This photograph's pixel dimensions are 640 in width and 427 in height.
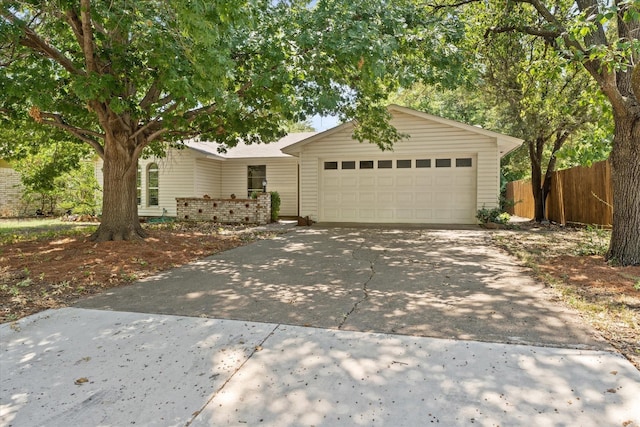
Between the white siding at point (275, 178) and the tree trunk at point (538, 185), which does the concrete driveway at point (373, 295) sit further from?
the white siding at point (275, 178)

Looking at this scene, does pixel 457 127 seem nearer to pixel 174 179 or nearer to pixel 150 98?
pixel 150 98

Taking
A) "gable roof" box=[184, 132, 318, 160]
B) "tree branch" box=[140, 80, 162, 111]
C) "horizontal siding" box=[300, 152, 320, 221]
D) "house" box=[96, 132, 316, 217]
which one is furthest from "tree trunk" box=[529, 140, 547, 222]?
"tree branch" box=[140, 80, 162, 111]

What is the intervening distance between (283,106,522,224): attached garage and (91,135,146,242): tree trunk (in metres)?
6.49

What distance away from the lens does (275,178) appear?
1711 centimetres

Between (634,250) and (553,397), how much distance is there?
16.7ft

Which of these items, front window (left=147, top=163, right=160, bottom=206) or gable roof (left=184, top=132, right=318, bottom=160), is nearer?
gable roof (left=184, top=132, right=318, bottom=160)

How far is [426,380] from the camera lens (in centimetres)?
263

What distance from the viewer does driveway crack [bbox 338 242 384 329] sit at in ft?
13.3

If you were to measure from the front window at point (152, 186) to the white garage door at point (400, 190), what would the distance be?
752 centimetres

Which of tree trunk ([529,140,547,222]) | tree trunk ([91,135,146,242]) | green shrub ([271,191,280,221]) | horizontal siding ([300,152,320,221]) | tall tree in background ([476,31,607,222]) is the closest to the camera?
tree trunk ([91,135,146,242])

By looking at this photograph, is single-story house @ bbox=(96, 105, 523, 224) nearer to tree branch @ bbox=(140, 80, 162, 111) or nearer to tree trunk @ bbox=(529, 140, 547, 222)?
tree trunk @ bbox=(529, 140, 547, 222)

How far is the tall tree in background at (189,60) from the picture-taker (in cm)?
577

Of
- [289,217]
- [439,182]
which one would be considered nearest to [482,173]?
[439,182]

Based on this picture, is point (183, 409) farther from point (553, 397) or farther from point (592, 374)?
point (592, 374)
